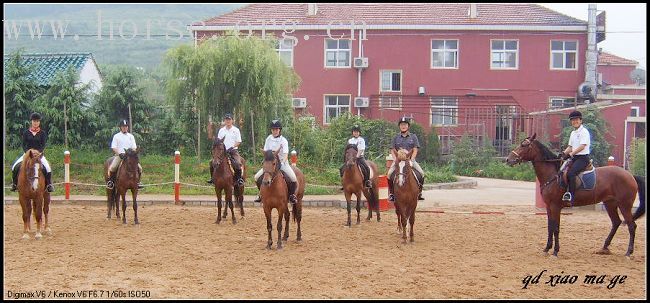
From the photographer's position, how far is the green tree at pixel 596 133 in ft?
92.7

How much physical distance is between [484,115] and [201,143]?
15.6 metres

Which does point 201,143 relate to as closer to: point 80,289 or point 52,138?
point 52,138

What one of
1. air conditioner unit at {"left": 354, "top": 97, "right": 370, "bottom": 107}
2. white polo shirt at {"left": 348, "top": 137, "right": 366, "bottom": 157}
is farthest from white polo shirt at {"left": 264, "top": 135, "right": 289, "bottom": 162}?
air conditioner unit at {"left": 354, "top": 97, "right": 370, "bottom": 107}

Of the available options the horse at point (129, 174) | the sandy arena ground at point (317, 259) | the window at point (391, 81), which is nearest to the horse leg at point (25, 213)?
the sandy arena ground at point (317, 259)

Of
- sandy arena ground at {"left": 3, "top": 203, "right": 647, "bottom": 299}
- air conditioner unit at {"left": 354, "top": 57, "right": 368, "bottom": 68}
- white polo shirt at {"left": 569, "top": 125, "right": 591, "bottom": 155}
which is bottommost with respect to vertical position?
sandy arena ground at {"left": 3, "top": 203, "right": 647, "bottom": 299}

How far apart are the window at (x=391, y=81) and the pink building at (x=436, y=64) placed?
5 centimetres

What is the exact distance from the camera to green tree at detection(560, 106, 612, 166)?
28.3 meters

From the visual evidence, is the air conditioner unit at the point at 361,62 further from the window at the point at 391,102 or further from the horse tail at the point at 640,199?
the horse tail at the point at 640,199

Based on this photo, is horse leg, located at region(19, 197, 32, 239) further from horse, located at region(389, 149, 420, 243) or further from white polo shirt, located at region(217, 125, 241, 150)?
horse, located at region(389, 149, 420, 243)

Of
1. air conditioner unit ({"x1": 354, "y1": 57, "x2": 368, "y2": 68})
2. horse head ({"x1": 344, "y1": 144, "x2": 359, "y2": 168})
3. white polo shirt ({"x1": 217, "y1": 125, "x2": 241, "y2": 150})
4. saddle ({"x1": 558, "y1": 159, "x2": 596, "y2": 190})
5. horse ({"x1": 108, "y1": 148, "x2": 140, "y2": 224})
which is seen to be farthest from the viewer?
air conditioner unit ({"x1": 354, "y1": 57, "x2": 368, "y2": 68})

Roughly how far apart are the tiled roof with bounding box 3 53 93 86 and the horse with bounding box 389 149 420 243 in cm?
1734

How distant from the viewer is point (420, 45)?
3441 centimetres

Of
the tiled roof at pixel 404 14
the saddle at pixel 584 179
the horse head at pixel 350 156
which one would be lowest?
the saddle at pixel 584 179

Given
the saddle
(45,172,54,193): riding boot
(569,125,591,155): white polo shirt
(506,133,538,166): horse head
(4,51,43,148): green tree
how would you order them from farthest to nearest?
(4,51,43,148): green tree < (45,172,54,193): riding boot < (506,133,538,166): horse head < the saddle < (569,125,591,155): white polo shirt
